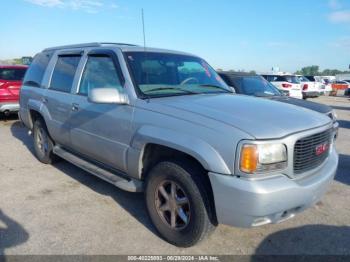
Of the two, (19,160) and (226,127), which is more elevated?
(226,127)

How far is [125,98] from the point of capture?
3596 mm

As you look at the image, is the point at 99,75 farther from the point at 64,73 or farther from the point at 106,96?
the point at 64,73

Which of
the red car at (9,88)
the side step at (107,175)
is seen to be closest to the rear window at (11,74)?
the red car at (9,88)

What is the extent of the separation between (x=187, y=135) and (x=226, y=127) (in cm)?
36

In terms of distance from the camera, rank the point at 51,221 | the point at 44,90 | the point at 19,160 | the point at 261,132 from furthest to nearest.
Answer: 1. the point at 19,160
2. the point at 44,90
3. the point at 51,221
4. the point at 261,132

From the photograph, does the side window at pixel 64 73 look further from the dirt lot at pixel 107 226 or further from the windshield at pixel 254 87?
the windshield at pixel 254 87

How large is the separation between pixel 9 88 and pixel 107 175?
23.9 ft

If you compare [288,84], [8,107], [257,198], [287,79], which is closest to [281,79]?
[287,79]

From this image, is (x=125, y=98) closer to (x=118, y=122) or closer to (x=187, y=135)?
(x=118, y=122)

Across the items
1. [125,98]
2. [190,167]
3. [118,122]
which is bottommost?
[190,167]

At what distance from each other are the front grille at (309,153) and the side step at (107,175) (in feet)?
5.35

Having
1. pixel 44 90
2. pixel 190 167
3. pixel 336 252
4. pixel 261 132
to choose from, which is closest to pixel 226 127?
pixel 261 132

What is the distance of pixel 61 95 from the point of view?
4855mm

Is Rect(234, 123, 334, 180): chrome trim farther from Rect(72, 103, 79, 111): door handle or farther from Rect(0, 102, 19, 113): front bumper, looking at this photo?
Rect(0, 102, 19, 113): front bumper
